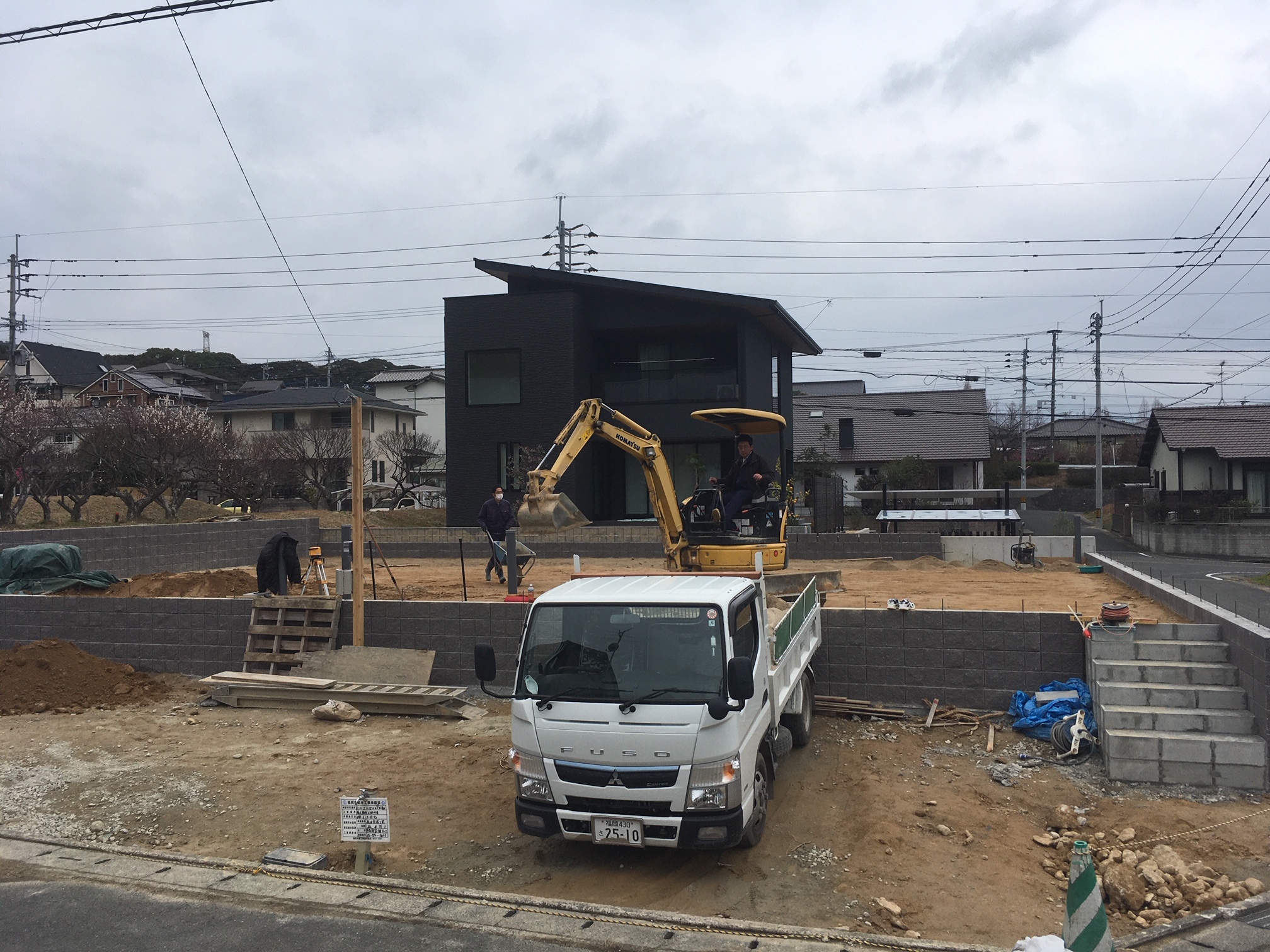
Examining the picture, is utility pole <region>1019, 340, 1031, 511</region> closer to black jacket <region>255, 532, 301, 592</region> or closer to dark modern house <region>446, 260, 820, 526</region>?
dark modern house <region>446, 260, 820, 526</region>

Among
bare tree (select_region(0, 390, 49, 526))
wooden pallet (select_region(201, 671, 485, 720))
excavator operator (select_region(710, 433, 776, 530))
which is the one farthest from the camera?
bare tree (select_region(0, 390, 49, 526))

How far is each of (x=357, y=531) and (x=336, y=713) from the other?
2167mm

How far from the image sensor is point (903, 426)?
46.2 meters

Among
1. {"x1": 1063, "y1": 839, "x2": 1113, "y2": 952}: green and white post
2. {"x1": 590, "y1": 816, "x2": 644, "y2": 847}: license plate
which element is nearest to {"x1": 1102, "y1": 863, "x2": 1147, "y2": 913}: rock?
{"x1": 1063, "y1": 839, "x2": 1113, "y2": 952}: green and white post

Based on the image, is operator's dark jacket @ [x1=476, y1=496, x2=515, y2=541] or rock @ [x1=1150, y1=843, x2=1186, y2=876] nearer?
rock @ [x1=1150, y1=843, x2=1186, y2=876]

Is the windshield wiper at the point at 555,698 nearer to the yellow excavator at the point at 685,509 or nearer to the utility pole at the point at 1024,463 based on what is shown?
the yellow excavator at the point at 685,509

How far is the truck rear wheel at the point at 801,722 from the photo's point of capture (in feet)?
28.4

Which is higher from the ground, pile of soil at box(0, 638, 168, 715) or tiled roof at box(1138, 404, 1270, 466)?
tiled roof at box(1138, 404, 1270, 466)

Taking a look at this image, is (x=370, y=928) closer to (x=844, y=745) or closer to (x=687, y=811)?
(x=687, y=811)

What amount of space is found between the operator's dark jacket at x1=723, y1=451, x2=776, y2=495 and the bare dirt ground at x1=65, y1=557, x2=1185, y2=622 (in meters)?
1.90

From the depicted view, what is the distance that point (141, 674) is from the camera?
1227 centimetres

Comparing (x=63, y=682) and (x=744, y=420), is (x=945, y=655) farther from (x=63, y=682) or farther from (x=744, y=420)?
(x=63, y=682)

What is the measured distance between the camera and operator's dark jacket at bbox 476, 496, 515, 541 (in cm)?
1702

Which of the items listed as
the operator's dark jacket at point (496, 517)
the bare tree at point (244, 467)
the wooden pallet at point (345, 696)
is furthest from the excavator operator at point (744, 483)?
the bare tree at point (244, 467)
